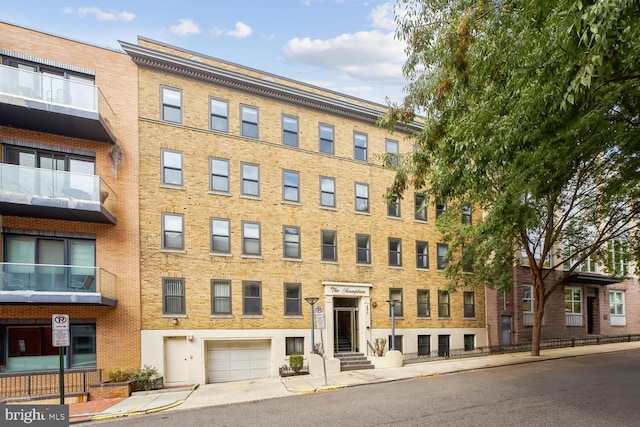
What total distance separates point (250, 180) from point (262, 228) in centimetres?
241

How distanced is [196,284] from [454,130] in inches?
533

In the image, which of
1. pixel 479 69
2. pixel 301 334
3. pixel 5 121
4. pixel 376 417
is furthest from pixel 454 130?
pixel 5 121

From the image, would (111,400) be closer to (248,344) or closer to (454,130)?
(248,344)

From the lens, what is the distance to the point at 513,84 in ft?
25.3

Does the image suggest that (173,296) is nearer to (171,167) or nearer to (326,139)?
(171,167)

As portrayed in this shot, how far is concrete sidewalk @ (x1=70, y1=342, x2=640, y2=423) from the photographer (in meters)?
12.5

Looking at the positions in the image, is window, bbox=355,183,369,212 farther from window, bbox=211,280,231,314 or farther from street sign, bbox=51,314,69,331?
street sign, bbox=51,314,69,331

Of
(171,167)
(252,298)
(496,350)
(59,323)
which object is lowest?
(496,350)

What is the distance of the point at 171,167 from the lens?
18609 mm

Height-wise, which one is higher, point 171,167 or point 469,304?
point 171,167

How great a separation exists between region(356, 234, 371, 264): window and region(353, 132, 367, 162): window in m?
4.40

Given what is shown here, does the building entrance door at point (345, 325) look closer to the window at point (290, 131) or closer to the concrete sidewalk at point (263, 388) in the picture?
the concrete sidewalk at point (263, 388)

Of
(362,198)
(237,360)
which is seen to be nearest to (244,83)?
(362,198)

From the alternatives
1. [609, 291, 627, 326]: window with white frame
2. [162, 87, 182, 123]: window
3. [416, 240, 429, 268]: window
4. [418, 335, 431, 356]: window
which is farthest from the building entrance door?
[609, 291, 627, 326]: window with white frame
